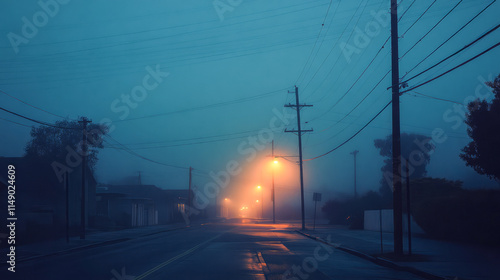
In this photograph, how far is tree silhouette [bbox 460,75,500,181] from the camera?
20891mm

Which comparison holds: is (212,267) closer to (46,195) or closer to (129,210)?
(46,195)

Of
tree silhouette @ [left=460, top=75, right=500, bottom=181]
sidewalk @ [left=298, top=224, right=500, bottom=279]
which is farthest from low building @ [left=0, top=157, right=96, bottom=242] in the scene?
tree silhouette @ [left=460, top=75, right=500, bottom=181]

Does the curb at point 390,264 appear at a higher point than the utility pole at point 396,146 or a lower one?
lower

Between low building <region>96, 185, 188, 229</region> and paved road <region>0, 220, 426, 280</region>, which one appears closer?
paved road <region>0, 220, 426, 280</region>

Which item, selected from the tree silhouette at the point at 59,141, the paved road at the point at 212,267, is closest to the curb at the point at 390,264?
the paved road at the point at 212,267

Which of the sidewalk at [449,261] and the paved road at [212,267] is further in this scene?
the paved road at [212,267]

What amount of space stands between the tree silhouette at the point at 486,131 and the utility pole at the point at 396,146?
550cm

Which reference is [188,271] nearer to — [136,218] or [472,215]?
[472,215]

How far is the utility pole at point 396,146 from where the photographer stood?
1766cm

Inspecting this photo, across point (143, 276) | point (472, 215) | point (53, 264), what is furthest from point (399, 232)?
point (53, 264)

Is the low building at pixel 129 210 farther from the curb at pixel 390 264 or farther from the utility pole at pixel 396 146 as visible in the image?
the utility pole at pixel 396 146

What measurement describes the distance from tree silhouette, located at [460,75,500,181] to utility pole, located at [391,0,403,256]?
217 inches

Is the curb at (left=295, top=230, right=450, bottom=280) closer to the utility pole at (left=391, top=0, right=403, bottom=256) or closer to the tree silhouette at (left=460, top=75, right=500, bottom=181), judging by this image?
the utility pole at (left=391, top=0, right=403, bottom=256)

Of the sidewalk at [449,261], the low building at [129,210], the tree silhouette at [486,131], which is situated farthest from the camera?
the low building at [129,210]
